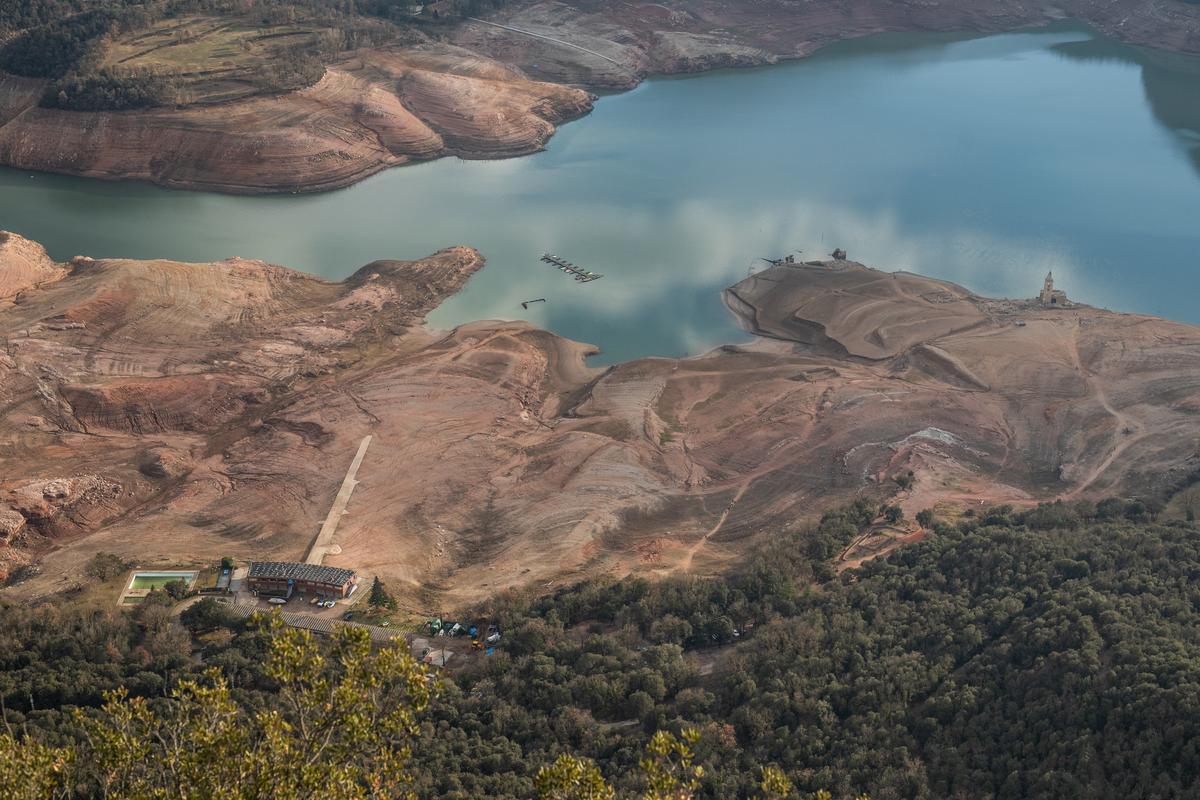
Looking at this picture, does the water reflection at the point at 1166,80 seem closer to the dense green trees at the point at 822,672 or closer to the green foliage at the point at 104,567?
the dense green trees at the point at 822,672

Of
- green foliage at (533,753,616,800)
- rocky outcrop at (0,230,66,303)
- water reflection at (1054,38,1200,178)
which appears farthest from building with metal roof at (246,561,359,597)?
water reflection at (1054,38,1200,178)

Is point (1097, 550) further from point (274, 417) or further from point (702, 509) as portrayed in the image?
point (274, 417)

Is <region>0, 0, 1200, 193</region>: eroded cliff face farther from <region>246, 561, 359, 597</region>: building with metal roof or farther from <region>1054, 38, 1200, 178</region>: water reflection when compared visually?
<region>246, 561, 359, 597</region>: building with metal roof

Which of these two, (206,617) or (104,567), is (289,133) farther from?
(206,617)

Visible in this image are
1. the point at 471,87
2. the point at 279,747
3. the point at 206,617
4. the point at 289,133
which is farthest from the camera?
the point at 471,87

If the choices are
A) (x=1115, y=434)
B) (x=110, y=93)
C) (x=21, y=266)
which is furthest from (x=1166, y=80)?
(x=21, y=266)

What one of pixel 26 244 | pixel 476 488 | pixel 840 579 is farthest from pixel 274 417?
pixel 840 579
